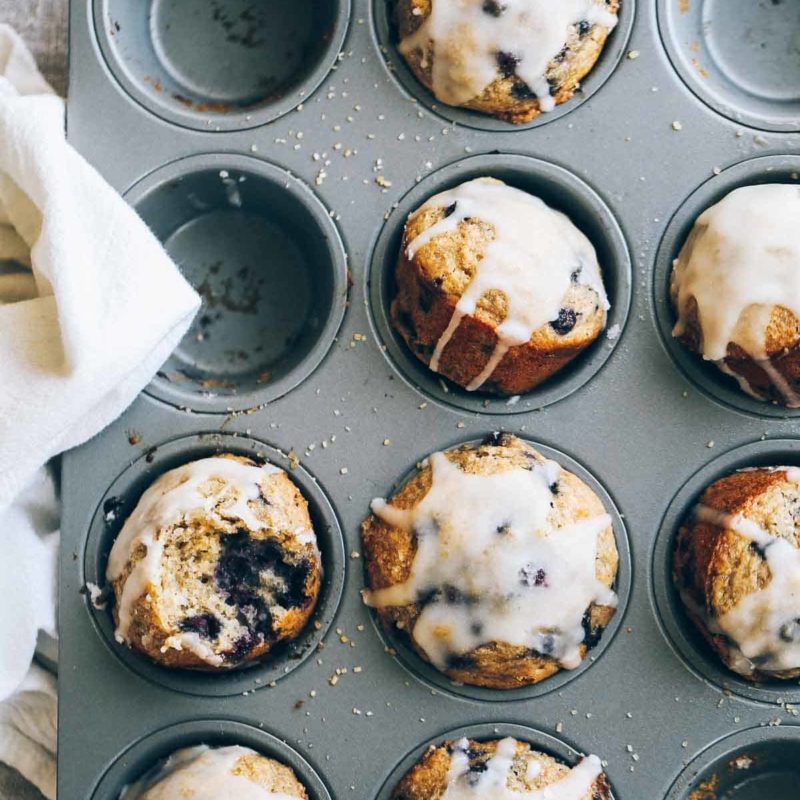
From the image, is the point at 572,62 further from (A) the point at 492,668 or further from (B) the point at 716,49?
(A) the point at 492,668

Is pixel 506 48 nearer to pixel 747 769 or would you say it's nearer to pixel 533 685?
pixel 533 685

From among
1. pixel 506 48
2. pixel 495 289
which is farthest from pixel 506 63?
pixel 495 289

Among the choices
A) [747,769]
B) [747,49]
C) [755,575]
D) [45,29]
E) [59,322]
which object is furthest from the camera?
[45,29]

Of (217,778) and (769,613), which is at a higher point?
(769,613)

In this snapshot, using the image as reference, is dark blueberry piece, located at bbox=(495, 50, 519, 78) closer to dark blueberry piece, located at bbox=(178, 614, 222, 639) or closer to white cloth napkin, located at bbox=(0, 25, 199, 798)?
white cloth napkin, located at bbox=(0, 25, 199, 798)

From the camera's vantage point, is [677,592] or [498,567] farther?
[677,592]

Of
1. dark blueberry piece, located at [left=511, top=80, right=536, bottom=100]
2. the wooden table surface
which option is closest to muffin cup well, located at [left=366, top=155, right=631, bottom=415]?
dark blueberry piece, located at [left=511, top=80, right=536, bottom=100]

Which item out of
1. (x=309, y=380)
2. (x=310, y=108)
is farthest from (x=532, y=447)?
(x=310, y=108)

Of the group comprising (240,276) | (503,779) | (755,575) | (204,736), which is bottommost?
(204,736)
